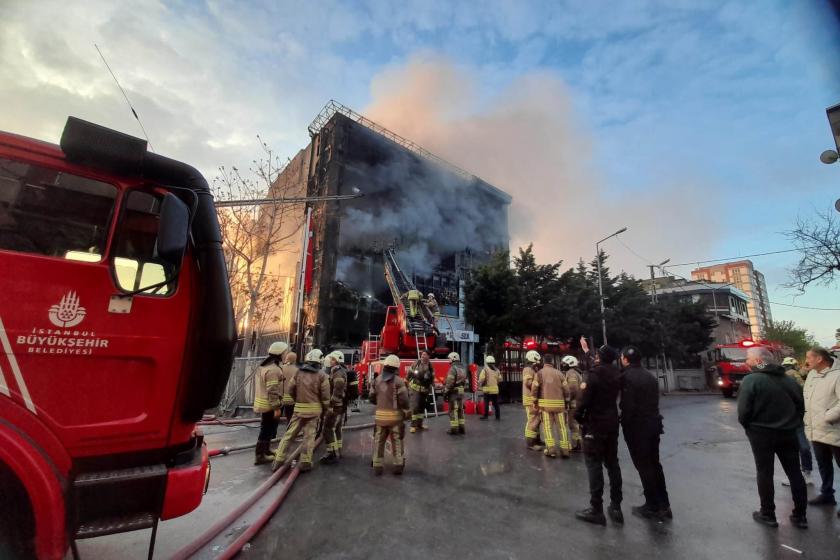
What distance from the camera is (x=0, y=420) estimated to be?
73.4 inches

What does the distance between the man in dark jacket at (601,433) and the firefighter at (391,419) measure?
245 cm

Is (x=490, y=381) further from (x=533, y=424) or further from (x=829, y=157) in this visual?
(x=829, y=157)

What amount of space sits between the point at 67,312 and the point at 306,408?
371 centimetres

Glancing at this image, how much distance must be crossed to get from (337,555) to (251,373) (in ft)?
29.3

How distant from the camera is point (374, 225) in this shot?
2428 cm

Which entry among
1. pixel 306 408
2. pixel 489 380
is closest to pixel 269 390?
pixel 306 408

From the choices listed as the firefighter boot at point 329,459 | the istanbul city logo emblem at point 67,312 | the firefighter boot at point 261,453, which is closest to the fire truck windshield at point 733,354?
the firefighter boot at point 329,459

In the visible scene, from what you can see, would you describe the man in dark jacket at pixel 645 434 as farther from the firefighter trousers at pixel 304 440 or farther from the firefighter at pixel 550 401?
the firefighter trousers at pixel 304 440

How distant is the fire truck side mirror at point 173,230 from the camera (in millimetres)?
2160

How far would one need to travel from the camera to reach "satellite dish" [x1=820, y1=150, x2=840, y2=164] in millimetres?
6105

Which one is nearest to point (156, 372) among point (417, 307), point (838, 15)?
point (838, 15)

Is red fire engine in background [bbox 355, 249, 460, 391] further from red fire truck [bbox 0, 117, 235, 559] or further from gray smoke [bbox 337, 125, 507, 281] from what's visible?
gray smoke [bbox 337, 125, 507, 281]

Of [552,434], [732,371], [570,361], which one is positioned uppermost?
[570,361]

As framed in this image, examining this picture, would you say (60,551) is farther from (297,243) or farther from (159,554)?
(297,243)
